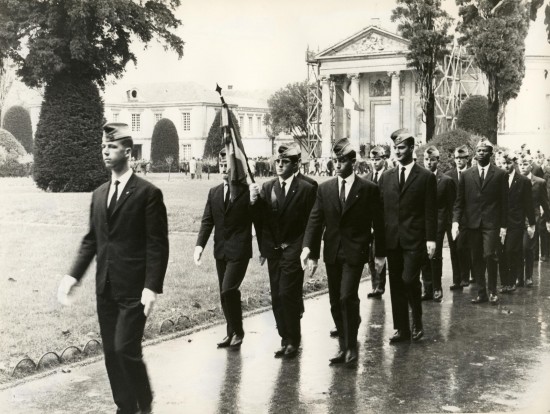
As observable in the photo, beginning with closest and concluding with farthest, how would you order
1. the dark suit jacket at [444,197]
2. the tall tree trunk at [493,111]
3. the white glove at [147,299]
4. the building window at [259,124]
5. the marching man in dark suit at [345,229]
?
the white glove at [147,299], the marching man in dark suit at [345,229], the dark suit jacket at [444,197], the building window at [259,124], the tall tree trunk at [493,111]

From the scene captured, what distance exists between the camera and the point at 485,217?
9938 mm

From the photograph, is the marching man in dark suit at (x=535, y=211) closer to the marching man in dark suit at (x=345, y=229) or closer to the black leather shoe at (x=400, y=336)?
the black leather shoe at (x=400, y=336)

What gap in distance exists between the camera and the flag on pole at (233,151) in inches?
281

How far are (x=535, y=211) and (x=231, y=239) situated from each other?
5946 millimetres

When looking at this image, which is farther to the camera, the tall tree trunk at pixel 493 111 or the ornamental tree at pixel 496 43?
the tall tree trunk at pixel 493 111

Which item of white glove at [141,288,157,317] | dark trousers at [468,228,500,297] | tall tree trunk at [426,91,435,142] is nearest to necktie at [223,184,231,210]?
white glove at [141,288,157,317]

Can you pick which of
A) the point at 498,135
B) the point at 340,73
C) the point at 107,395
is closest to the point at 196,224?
the point at 107,395

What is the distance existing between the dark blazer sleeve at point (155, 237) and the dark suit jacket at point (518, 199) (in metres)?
7.02

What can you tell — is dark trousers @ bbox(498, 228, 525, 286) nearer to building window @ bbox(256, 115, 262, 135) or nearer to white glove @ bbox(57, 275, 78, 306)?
building window @ bbox(256, 115, 262, 135)

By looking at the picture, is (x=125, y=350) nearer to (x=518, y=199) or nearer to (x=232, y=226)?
(x=232, y=226)

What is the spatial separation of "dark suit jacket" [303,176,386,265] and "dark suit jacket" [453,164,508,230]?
294cm

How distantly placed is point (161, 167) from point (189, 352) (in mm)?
3930

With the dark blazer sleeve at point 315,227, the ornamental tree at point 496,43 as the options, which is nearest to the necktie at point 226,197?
the dark blazer sleeve at point 315,227

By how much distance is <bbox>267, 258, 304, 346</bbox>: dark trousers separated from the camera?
7281mm
